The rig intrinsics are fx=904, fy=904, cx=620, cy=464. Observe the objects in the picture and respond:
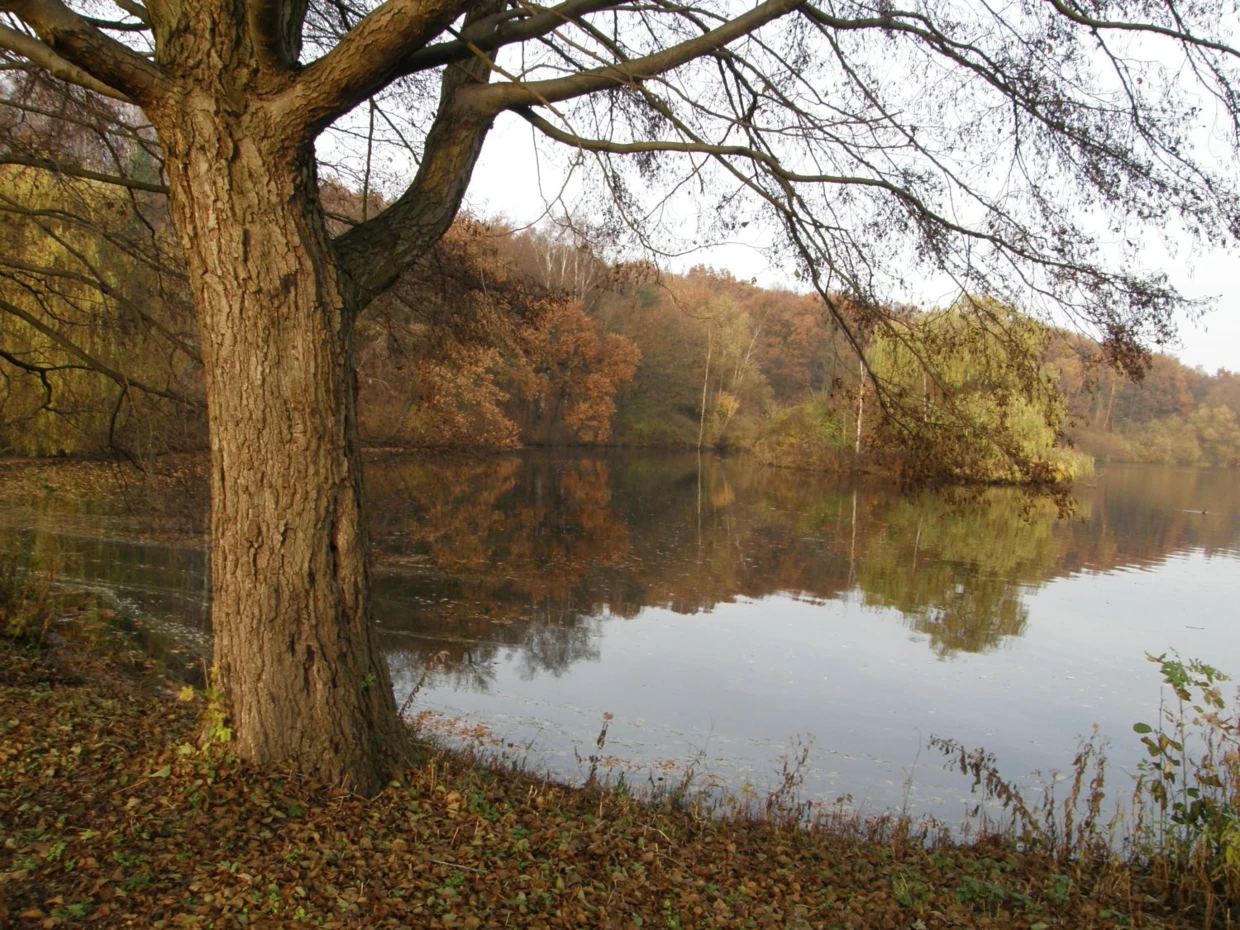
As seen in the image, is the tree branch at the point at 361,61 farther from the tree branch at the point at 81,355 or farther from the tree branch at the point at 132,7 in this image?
the tree branch at the point at 81,355

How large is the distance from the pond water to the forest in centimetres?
76

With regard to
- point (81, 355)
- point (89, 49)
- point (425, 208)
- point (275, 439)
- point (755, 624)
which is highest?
point (89, 49)

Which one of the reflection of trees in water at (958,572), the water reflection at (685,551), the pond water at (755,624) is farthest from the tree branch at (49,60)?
the reflection of trees in water at (958,572)

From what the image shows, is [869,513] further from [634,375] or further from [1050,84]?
[634,375]

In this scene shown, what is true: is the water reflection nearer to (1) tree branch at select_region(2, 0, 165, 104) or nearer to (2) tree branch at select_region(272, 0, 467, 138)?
(2) tree branch at select_region(272, 0, 467, 138)

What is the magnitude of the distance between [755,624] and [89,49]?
380 inches

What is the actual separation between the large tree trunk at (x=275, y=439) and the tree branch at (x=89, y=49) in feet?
0.53

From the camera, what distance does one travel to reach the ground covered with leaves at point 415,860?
2.85 meters

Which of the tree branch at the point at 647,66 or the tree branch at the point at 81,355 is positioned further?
the tree branch at the point at 81,355

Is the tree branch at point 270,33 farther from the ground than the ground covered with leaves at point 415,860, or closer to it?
farther from the ground

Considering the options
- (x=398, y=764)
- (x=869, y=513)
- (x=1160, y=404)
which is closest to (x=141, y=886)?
(x=398, y=764)

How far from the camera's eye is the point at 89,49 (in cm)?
319

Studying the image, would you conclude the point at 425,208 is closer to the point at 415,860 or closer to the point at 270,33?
the point at 270,33

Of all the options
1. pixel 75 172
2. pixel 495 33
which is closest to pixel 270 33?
pixel 495 33
